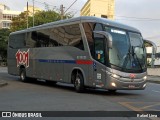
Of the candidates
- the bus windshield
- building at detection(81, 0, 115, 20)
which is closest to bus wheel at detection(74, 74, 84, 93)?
the bus windshield

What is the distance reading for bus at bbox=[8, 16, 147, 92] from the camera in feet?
56.8

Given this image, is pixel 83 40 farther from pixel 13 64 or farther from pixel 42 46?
pixel 13 64

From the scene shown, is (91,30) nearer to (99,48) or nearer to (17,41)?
(99,48)

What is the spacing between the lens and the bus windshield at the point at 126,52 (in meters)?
17.4

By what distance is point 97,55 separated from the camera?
58.2 feet

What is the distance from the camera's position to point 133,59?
59.0 feet

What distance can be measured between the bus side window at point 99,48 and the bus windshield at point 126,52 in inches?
15.5

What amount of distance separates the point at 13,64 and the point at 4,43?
6572 centimetres

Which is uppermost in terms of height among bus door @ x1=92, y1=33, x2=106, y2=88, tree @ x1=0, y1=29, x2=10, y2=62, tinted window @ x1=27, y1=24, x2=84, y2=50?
tree @ x1=0, y1=29, x2=10, y2=62

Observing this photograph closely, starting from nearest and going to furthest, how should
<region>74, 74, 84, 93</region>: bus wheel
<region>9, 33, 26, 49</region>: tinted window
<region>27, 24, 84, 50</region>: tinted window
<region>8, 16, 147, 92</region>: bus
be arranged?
<region>8, 16, 147, 92</region>: bus → <region>74, 74, 84, 93</region>: bus wheel → <region>27, 24, 84, 50</region>: tinted window → <region>9, 33, 26, 49</region>: tinted window

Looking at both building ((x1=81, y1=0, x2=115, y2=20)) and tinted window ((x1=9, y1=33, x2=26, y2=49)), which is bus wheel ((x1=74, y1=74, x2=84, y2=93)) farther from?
building ((x1=81, y1=0, x2=115, y2=20))

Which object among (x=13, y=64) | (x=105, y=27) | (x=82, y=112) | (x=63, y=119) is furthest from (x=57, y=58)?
(x=63, y=119)

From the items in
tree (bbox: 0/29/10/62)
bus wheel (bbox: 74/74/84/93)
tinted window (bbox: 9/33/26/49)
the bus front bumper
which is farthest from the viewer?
tree (bbox: 0/29/10/62)

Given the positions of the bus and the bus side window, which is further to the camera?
the bus side window
